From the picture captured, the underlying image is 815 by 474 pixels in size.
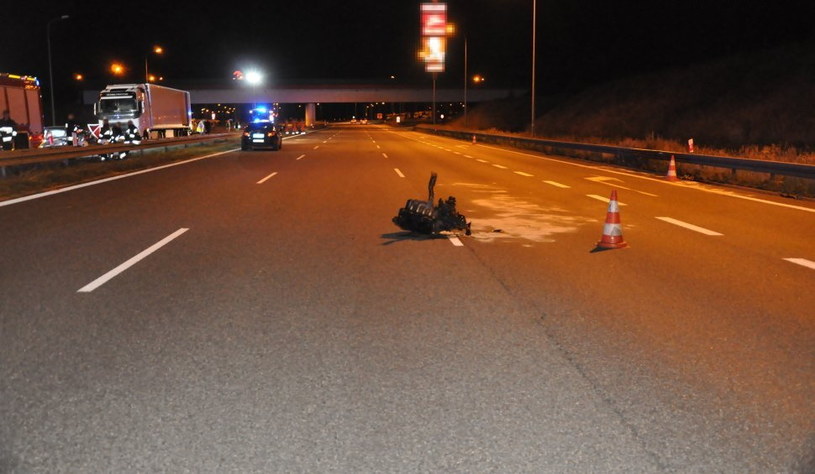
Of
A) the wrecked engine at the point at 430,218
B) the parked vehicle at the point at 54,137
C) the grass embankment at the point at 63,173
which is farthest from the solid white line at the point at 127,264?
the parked vehicle at the point at 54,137

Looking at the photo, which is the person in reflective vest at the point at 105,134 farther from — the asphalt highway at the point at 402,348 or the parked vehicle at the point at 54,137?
the asphalt highway at the point at 402,348

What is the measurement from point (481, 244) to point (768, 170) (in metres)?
10.8

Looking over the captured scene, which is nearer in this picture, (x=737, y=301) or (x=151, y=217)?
(x=737, y=301)

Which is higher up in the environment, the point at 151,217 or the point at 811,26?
the point at 811,26

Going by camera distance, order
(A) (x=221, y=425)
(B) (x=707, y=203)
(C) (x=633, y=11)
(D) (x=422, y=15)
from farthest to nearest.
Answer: (D) (x=422, y=15) → (C) (x=633, y=11) → (B) (x=707, y=203) → (A) (x=221, y=425)

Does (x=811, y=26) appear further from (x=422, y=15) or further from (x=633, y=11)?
(x=422, y=15)

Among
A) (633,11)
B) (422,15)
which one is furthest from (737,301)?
(422,15)

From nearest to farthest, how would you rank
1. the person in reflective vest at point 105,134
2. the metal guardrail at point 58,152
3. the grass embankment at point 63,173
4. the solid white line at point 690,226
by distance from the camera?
the solid white line at point 690,226, the grass embankment at point 63,173, the metal guardrail at point 58,152, the person in reflective vest at point 105,134

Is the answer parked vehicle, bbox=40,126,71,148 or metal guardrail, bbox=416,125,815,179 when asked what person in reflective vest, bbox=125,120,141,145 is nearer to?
parked vehicle, bbox=40,126,71,148

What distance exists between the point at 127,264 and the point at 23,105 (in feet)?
91.9

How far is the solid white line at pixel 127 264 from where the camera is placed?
765 cm

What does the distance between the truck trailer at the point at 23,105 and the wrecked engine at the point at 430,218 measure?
25.4 m

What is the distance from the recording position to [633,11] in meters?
73.7

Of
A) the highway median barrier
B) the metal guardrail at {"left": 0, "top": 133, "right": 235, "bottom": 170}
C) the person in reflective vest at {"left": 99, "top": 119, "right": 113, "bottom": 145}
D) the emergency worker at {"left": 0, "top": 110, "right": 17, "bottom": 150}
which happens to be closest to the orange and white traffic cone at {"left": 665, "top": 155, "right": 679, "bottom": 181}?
the highway median barrier
